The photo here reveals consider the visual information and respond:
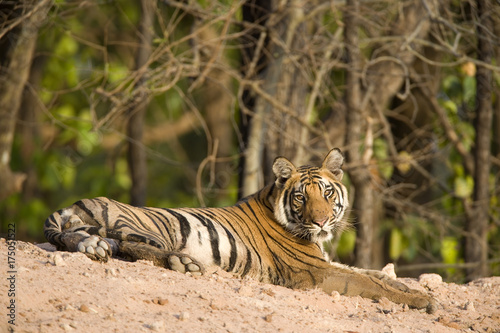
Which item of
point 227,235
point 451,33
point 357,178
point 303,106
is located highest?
point 451,33

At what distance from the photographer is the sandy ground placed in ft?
10.8

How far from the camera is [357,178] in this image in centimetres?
808

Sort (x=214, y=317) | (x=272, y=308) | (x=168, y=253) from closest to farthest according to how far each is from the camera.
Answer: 1. (x=214, y=317)
2. (x=272, y=308)
3. (x=168, y=253)

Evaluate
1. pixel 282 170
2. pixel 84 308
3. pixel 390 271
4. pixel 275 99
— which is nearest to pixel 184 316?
pixel 84 308

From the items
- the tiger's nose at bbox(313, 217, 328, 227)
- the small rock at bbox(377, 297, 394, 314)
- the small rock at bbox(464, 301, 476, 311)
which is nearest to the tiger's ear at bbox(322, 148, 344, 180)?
the tiger's nose at bbox(313, 217, 328, 227)

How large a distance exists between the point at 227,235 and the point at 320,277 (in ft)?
2.39

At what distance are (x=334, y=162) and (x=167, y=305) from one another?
2229mm

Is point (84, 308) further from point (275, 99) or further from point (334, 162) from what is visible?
point (275, 99)

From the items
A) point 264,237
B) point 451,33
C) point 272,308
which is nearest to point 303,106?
point 451,33

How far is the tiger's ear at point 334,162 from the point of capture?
5328 millimetres

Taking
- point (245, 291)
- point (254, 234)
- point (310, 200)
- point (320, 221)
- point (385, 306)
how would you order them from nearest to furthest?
point (245, 291), point (385, 306), point (320, 221), point (310, 200), point (254, 234)

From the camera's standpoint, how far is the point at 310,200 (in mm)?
5012

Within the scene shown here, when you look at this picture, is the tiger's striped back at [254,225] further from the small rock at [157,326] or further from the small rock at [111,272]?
the small rock at [157,326]

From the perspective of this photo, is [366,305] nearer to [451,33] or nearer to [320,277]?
[320,277]
